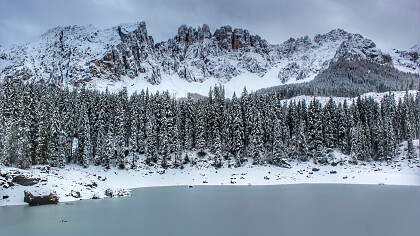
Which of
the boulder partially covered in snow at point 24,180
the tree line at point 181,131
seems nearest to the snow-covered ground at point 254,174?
the tree line at point 181,131

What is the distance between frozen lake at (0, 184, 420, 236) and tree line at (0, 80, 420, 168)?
29454mm

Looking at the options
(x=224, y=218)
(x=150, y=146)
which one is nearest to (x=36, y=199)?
(x=224, y=218)

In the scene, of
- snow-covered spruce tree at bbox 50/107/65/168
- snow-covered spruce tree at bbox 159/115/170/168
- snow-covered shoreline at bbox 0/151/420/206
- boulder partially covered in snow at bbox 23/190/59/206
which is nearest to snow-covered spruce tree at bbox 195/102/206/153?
snow-covered shoreline at bbox 0/151/420/206

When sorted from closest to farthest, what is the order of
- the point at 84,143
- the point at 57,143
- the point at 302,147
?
the point at 57,143
the point at 84,143
the point at 302,147

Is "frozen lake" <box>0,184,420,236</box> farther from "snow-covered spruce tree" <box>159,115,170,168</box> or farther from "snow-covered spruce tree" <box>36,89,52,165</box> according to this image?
"snow-covered spruce tree" <box>159,115,170,168</box>

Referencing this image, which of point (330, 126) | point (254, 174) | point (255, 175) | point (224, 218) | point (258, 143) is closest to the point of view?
point (224, 218)

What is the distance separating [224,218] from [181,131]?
190 ft

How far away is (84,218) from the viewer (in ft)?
97.9

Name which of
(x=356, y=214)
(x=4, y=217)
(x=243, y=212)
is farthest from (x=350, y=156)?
(x=4, y=217)

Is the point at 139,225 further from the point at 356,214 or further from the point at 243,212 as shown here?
the point at 356,214

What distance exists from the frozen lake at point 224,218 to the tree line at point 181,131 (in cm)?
2945

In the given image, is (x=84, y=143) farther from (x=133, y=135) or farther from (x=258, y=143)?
(x=258, y=143)

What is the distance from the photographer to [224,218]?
28.6m

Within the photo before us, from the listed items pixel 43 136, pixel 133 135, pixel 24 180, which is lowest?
pixel 24 180
